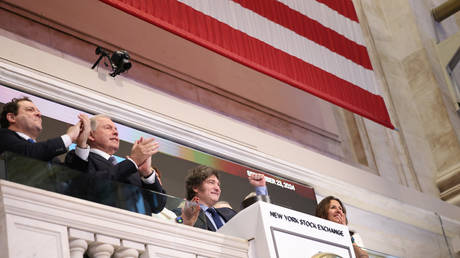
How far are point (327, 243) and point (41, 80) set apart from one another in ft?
10.4

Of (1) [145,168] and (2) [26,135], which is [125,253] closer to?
(1) [145,168]

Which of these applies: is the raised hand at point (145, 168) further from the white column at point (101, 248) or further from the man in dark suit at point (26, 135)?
the white column at point (101, 248)

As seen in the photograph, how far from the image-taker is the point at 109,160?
4059 millimetres

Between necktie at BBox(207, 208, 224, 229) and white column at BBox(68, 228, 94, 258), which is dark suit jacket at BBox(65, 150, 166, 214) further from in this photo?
necktie at BBox(207, 208, 224, 229)

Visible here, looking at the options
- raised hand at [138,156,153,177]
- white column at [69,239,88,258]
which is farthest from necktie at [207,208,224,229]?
white column at [69,239,88,258]

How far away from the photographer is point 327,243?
379 cm

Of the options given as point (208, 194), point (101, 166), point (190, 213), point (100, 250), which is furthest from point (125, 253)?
point (208, 194)

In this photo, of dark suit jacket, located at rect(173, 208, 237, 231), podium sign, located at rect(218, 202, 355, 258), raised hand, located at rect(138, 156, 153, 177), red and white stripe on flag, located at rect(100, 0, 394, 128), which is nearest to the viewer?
podium sign, located at rect(218, 202, 355, 258)

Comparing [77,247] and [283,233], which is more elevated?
[283,233]

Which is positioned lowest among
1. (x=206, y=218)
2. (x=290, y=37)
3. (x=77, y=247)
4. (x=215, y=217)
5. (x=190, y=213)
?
(x=77, y=247)

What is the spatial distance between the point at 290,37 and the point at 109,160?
13.8 ft

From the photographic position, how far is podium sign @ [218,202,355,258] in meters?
3.54

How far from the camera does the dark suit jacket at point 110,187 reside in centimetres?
321

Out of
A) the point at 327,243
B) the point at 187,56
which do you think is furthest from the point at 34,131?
the point at 187,56
